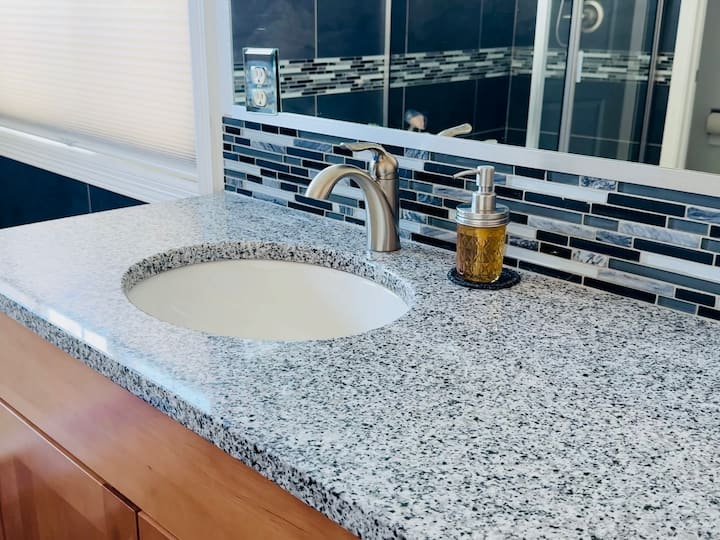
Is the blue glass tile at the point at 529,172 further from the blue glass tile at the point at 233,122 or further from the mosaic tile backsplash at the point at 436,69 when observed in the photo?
the blue glass tile at the point at 233,122

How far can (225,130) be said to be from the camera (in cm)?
168

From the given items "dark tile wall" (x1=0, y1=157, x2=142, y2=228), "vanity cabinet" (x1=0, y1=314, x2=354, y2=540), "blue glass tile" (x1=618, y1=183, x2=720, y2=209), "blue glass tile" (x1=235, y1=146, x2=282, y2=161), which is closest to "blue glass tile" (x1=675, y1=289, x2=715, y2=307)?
"blue glass tile" (x1=618, y1=183, x2=720, y2=209)

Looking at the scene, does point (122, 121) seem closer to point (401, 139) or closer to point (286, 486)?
point (401, 139)

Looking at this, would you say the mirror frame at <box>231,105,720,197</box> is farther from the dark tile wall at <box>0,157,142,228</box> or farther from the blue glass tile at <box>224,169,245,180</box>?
the dark tile wall at <box>0,157,142,228</box>

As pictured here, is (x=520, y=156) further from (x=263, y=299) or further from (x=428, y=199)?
(x=263, y=299)

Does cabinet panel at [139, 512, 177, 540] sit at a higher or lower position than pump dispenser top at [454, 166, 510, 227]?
lower

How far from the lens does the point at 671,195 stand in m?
1.03

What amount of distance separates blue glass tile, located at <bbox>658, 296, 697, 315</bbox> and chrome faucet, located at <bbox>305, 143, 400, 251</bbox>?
0.42 metres

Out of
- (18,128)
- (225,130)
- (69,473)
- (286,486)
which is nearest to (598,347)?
(286,486)

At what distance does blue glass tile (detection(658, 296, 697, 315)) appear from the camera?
106 cm

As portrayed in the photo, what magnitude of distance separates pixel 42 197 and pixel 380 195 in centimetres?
166

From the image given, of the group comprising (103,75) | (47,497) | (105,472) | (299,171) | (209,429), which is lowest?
(47,497)

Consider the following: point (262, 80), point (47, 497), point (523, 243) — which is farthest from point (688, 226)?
point (47, 497)

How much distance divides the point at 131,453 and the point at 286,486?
310 millimetres
